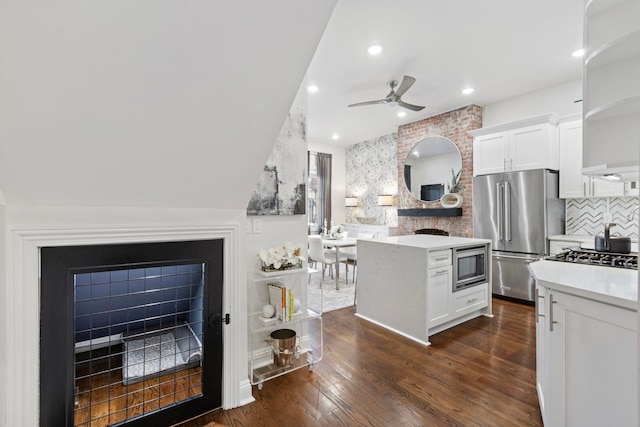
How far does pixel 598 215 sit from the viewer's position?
3.91 metres

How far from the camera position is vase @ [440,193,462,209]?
5.19m

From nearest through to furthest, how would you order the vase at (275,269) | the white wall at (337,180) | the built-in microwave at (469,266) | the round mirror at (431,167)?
the vase at (275,269)
the built-in microwave at (469,266)
the round mirror at (431,167)
the white wall at (337,180)

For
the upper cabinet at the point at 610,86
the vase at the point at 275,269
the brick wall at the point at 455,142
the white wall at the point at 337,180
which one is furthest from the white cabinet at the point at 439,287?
the white wall at the point at 337,180

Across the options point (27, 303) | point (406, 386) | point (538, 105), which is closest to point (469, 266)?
point (406, 386)

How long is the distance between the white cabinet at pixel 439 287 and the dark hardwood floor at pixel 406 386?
0.23 meters

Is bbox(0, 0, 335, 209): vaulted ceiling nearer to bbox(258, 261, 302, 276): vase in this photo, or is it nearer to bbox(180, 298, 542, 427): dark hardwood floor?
bbox(258, 261, 302, 276): vase

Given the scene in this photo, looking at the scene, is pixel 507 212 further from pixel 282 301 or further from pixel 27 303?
pixel 27 303

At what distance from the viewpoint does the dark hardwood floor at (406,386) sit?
181 cm

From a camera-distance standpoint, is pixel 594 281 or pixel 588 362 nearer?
pixel 588 362

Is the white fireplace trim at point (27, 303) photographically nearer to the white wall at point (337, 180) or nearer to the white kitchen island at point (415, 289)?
the white kitchen island at point (415, 289)

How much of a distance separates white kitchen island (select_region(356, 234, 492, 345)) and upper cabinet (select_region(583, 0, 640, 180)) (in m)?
1.49

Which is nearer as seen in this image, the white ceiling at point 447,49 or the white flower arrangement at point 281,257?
the white flower arrangement at point 281,257

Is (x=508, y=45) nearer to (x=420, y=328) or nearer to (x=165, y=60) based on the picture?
(x=420, y=328)

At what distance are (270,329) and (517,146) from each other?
13.6ft
